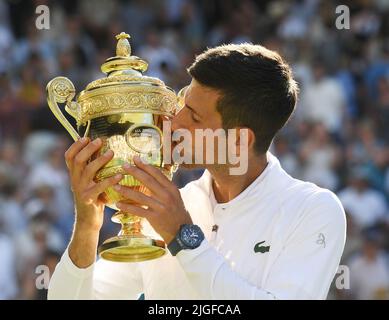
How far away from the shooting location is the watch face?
395 cm

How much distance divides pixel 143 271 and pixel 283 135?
6.49m

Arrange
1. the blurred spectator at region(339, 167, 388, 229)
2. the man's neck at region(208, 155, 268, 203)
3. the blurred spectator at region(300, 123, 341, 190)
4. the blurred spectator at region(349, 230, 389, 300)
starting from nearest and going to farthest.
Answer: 1. the man's neck at region(208, 155, 268, 203)
2. the blurred spectator at region(349, 230, 389, 300)
3. the blurred spectator at region(339, 167, 388, 229)
4. the blurred spectator at region(300, 123, 341, 190)

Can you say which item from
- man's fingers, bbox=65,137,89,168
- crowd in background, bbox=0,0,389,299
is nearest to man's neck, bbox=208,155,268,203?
man's fingers, bbox=65,137,89,168

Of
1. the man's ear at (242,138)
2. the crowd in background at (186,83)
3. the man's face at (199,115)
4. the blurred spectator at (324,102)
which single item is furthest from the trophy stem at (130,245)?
the blurred spectator at (324,102)

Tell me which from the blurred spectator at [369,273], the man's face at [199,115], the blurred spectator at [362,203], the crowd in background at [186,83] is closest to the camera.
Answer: the man's face at [199,115]

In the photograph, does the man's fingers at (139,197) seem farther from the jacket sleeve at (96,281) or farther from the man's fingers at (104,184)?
the jacket sleeve at (96,281)

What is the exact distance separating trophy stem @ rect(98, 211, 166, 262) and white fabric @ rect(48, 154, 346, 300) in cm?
12

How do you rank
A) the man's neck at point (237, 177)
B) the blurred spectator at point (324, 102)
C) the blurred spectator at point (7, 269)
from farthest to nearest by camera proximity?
the blurred spectator at point (324, 102), the blurred spectator at point (7, 269), the man's neck at point (237, 177)

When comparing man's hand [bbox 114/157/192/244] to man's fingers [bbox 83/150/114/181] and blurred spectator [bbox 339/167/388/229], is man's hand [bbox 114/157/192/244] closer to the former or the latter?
man's fingers [bbox 83/150/114/181]

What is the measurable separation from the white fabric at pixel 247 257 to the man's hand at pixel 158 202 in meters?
0.11

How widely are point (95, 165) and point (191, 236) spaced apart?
17.6 inches

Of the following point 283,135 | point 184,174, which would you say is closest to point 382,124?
point 283,135

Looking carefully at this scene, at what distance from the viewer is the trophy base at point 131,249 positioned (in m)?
4.17
